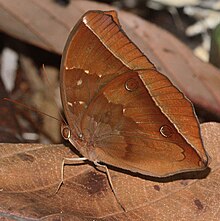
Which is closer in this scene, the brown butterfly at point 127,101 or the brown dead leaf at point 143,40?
the brown butterfly at point 127,101

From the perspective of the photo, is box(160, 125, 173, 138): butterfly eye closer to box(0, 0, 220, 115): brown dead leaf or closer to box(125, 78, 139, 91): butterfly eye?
box(125, 78, 139, 91): butterfly eye

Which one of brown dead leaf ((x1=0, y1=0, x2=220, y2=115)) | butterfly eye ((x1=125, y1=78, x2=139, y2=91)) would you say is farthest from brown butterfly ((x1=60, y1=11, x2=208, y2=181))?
brown dead leaf ((x1=0, y1=0, x2=220, y2=115))

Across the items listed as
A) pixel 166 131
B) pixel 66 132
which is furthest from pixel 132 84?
pixel 66 132

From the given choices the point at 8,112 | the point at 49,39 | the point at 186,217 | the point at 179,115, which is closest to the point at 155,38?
the point at 49,39

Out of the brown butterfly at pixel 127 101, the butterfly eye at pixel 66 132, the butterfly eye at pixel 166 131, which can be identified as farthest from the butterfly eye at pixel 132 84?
the butterfly eye at pixel 66 132

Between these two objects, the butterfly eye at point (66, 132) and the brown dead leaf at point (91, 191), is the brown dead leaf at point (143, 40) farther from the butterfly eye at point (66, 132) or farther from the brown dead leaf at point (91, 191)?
the butterfly eye at point (66, 132)

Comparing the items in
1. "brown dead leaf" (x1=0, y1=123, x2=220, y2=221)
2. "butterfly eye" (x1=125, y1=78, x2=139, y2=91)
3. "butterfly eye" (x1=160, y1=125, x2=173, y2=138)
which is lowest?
"brown dead leaf" (x1=0, y1=123, x2=220, y2=221)

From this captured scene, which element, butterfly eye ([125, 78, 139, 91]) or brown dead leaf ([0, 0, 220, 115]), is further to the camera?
brown dead leaf ([0, 0, 220, 115])
